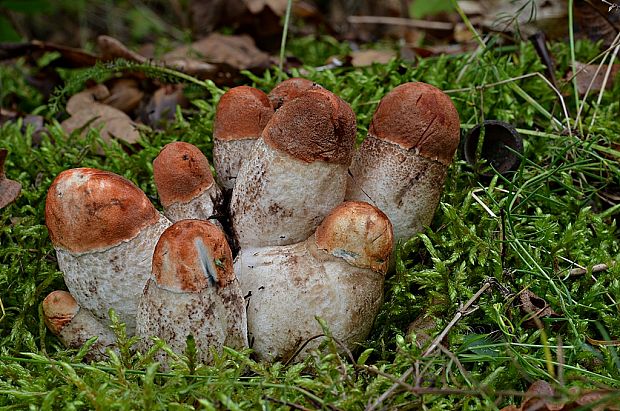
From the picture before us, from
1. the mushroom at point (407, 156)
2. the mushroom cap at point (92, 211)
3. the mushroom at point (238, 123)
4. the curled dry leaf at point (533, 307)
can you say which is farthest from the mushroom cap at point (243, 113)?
the curled dry leaf at point (533, 307)

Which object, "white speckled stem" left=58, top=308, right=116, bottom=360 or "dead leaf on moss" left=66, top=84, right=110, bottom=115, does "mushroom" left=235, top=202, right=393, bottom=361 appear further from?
"dead leaf on moss" left=66, top=84, right=110, bottom=115

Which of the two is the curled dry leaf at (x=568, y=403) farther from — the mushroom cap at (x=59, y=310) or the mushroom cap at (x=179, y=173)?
the mushroom cap at (x=59, y=310)

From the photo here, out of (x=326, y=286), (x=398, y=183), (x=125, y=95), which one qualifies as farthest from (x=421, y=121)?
(x=125, y=95)

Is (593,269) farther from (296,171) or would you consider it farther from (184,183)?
(184,183)

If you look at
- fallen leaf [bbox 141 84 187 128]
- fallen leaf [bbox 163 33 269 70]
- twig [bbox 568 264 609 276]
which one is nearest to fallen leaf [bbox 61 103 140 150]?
fallen leaf [bbox 141 84 187 128]

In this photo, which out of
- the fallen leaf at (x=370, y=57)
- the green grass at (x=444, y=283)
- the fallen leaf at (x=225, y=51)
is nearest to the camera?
the green grass at (x=444, y=283)

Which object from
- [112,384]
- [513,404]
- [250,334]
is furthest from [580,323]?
[112,384]

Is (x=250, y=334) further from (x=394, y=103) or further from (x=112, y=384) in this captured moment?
(x=394, y=103)
